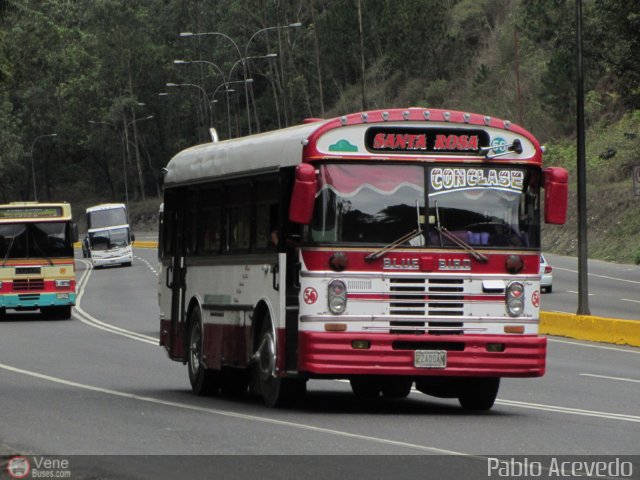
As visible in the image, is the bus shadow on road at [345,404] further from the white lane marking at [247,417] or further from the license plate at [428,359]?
the license plate at [428,359]

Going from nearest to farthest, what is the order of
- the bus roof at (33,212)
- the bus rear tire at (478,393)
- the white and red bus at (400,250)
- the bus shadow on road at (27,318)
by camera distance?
1. the white and red bus at (400,250)
2. the bus rear tire at (478,393)
3. the bus roof at (33,212)
4. the bus shadow on road at (27,318)

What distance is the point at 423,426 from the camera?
13.6 m

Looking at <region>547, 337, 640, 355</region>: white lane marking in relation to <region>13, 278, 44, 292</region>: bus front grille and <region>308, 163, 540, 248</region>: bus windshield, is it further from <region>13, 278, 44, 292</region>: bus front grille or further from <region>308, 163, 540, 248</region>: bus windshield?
<region>13, 278, 44, 292</region>: bus front grille

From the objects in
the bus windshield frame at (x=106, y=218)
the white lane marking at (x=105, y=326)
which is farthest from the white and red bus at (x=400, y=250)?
the bus windshield frame at (x=106, y=218)

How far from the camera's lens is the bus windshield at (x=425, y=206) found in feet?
47.8

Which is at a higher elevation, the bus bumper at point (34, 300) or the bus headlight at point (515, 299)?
the bus headlight at point (515, 299)

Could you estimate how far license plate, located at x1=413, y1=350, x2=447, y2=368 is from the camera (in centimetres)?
1451

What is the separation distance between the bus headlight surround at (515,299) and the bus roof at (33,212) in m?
23.5

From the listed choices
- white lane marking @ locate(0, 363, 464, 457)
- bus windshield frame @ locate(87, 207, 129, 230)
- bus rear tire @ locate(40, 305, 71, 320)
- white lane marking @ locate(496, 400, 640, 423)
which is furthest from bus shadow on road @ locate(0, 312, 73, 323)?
bus windshield frame @ locate(87, 207, 129, 230)

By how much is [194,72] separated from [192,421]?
113m

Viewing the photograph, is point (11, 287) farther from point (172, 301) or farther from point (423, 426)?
point (423, 426)

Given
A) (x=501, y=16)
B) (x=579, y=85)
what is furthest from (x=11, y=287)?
(x=501, y=16)

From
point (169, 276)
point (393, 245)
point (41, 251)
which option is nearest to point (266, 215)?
point (393, 245)

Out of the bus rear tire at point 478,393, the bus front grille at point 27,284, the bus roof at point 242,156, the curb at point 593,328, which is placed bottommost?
the curb at point 593,328
